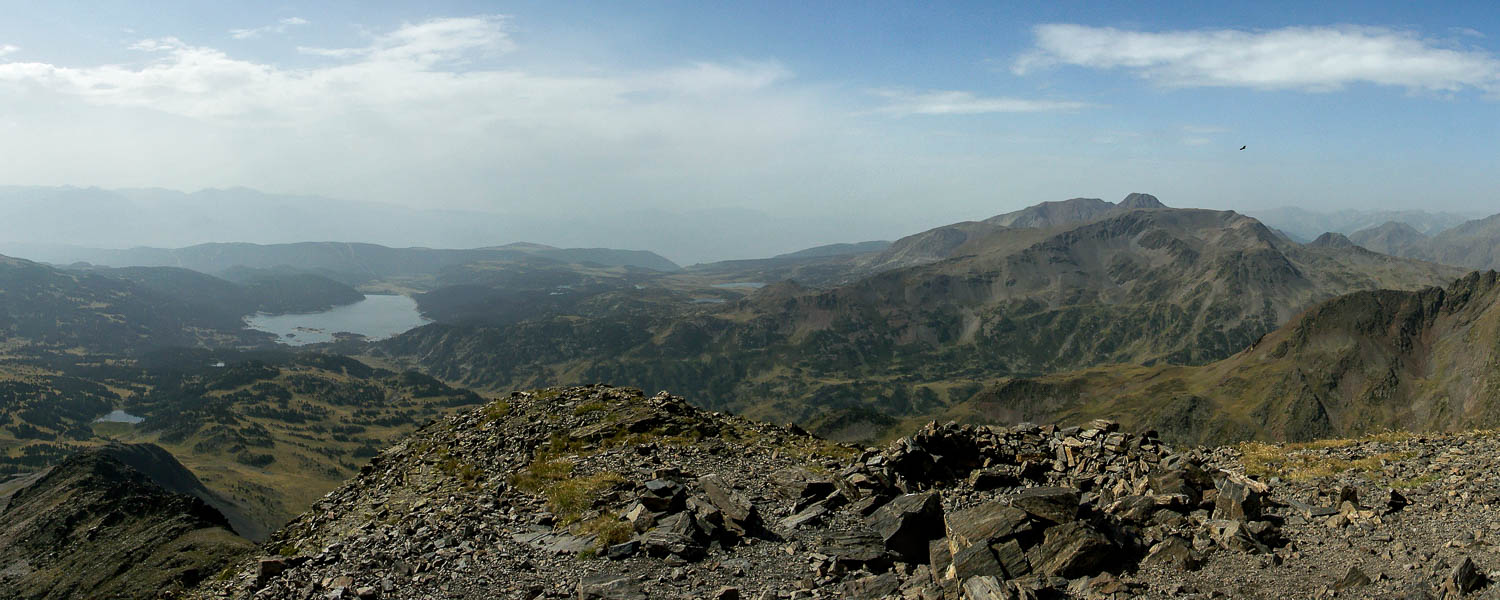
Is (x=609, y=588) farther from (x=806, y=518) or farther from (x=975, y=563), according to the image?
(x=975, y=563)

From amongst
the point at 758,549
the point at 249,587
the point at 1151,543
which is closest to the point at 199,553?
the point at 249,587

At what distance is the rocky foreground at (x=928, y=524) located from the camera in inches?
800

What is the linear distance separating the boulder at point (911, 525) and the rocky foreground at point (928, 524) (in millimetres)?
67

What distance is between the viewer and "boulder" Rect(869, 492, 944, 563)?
76.3 ft

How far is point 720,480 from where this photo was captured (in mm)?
30453

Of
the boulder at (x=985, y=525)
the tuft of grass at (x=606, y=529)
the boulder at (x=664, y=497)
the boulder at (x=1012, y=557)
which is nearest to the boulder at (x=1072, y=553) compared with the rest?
the boulder at (x=1012, y=557)

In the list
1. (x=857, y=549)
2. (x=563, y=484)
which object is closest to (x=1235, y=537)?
(x=857, y=549)

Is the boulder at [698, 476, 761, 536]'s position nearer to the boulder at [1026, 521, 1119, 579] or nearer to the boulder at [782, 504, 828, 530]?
the boulder at [782, 504, 828, 530]

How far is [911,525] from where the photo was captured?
23.8 m

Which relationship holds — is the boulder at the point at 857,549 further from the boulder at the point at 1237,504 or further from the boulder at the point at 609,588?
the boulder at the point at 1237,504

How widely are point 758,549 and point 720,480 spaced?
6.35 meters

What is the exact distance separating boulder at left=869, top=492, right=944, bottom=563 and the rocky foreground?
0.22ft

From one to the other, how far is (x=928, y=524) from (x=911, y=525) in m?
0.65

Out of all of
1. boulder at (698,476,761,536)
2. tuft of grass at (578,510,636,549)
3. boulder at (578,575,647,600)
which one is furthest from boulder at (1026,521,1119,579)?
tuft of grass at (578,510,636,549)
